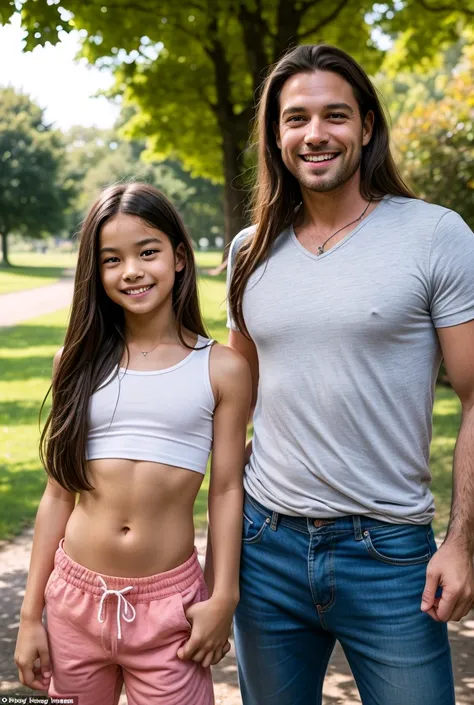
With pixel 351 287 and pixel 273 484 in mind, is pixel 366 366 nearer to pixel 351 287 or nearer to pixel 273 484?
pixel 351 287

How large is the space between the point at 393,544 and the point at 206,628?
0.55 metres

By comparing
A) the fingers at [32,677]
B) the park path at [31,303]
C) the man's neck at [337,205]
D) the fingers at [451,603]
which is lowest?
the park path at [31,303]

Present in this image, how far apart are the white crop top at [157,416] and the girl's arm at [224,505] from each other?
4 cm

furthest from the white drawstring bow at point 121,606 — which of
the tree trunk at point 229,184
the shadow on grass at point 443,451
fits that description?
the tree trunk at point 229,184

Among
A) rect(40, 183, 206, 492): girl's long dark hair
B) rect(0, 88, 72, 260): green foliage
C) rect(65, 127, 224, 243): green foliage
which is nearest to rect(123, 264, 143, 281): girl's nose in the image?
rect(40, 183, 206, 492): girl's long dark hair

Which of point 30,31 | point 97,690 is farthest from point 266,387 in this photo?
point 30,31

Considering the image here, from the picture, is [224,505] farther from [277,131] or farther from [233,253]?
[277,131]

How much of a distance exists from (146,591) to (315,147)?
1.31m

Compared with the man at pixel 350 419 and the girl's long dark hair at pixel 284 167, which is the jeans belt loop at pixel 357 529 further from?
the girl's long dark hair at pixel 284 167

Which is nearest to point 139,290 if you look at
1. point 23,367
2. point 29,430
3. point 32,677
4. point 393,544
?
point 393,544

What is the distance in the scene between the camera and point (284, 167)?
2637 mm

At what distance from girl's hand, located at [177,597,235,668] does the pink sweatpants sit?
0.03 m

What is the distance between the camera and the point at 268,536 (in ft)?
7.86

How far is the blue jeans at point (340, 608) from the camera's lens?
7.39ft
